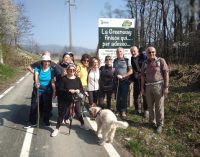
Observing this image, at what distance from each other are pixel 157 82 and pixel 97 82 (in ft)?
6.87

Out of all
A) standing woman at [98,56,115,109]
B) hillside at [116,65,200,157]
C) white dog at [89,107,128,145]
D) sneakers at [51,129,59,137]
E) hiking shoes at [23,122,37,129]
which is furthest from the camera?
standing woman at [98,56,115,109]

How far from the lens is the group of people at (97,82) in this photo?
740 centimetres

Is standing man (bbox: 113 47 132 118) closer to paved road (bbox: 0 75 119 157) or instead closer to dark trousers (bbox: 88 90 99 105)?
dark trousers (bbox: 88 90 99 105)

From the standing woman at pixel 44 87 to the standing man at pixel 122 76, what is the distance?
78.9 inches

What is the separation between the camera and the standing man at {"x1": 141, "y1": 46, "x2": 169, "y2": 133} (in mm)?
7305

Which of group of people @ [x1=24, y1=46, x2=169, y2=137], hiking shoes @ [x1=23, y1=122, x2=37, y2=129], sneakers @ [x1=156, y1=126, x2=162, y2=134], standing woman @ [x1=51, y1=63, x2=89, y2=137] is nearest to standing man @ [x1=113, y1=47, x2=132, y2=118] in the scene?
group of people @ [x1=24, y1=46, x2=169, y2=137]

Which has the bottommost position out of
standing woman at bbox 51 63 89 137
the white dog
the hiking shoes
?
the hiking shoes

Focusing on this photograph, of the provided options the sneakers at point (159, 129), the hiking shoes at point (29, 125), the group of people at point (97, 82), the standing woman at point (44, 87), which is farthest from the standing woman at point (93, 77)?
the sneakers at point (159, 129)

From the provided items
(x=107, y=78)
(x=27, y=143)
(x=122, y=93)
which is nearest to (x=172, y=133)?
(x=122, y=93)

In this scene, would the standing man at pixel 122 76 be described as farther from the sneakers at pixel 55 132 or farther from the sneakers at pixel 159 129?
the sneakers at pixel 55 132

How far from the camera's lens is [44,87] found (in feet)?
26.0

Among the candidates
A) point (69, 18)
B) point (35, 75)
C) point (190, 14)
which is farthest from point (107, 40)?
point (69, 18)

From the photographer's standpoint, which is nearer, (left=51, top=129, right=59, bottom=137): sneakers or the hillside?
the hillside

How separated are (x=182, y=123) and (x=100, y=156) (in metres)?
2.78
